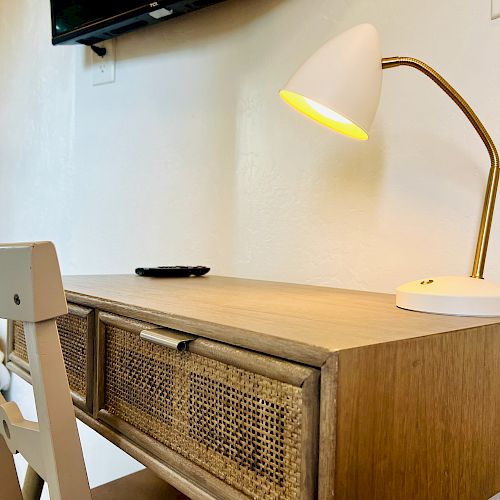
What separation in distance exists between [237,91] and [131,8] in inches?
15.3

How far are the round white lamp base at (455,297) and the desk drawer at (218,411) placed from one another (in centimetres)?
26

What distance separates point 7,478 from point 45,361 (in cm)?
29

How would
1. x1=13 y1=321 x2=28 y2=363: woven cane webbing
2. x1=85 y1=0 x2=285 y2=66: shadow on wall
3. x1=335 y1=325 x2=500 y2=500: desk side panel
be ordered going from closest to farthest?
1. x1=335 y1=325 x2=500 y2=500: desk side panel
2. x1=13 y1=321 x2=28 y2=363: woven cane webbing
3. x1=85 y1=0 x2=285 y2=66: shadow on wall

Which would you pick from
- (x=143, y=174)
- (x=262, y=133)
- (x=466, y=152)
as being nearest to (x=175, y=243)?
(x=143, y=174)

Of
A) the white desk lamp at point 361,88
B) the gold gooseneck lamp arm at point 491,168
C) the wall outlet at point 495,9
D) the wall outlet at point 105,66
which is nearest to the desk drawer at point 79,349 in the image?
the white desk lamp at point 361,88

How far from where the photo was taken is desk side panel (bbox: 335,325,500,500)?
420 millimetres

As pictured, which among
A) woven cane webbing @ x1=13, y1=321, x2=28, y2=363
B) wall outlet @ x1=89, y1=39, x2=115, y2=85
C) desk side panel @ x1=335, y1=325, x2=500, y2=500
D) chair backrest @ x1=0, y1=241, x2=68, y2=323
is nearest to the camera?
desk side panel @ x1=335, y1=325, x2=500, y2=500

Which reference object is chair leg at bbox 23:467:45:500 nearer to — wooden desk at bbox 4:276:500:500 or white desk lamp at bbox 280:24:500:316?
wooden desk at bbox 4:276:500:500

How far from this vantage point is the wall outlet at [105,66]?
1.66 m

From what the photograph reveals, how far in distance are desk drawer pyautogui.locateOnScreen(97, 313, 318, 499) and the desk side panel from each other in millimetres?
34

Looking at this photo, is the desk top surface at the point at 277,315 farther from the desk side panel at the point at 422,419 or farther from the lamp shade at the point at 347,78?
the lamp shade at the point at 347,78

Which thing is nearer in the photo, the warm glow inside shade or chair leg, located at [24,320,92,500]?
chair leg, located at [24,320,92,500]

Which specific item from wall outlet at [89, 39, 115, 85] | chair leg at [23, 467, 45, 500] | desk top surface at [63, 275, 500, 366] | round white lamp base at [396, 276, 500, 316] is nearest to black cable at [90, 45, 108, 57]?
wall outlet at [89, 39, 115, 85]

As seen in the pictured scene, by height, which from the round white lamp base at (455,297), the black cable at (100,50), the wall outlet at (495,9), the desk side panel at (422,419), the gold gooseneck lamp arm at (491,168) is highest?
the black cable at (100,50)
